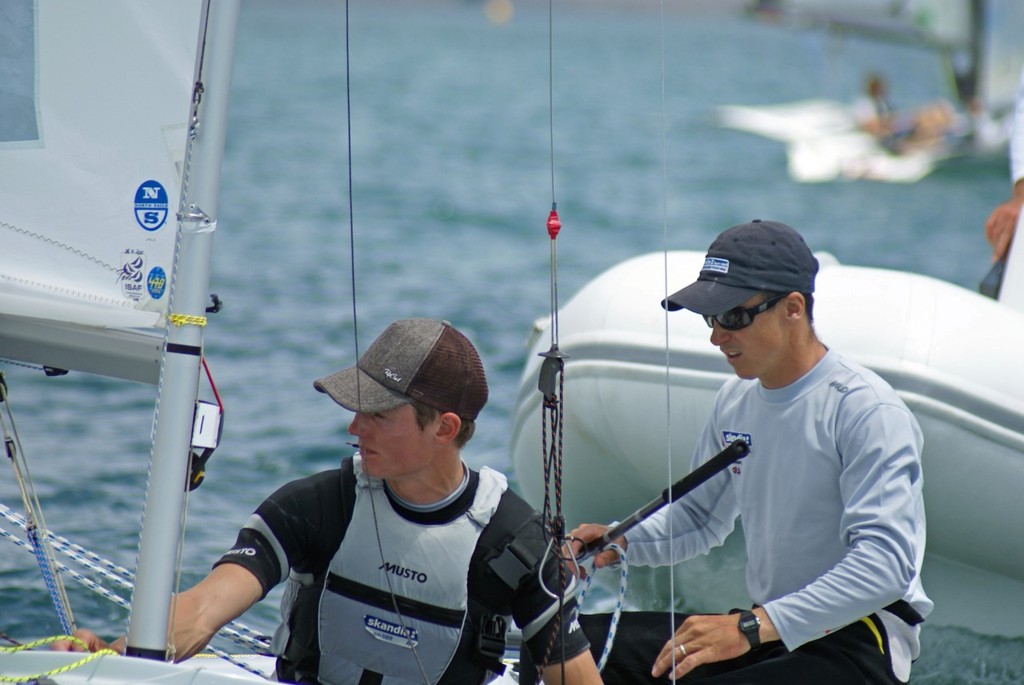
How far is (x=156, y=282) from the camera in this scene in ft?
5.46

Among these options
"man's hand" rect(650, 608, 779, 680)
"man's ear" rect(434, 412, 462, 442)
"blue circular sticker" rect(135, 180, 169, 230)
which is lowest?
"man's hand" rect(650, 608, 779, 680)

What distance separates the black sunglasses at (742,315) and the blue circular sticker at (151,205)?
0.70 metres

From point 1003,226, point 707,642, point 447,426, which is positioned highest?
point 1003,226

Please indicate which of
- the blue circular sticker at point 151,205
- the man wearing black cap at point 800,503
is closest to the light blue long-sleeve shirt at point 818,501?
the man wearing black cap at point 800,503

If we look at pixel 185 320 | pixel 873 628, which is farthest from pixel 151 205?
pixel 873 628

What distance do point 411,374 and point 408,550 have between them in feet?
0.70

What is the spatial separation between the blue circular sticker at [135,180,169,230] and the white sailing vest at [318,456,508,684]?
38cm

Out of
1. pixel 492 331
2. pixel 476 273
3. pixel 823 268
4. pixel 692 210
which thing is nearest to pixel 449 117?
pixel 692 210

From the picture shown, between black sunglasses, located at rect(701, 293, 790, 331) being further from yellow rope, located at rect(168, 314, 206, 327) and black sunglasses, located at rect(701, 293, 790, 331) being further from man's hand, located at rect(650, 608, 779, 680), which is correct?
yellow rope, located at rect(168, 314, 206, 327)

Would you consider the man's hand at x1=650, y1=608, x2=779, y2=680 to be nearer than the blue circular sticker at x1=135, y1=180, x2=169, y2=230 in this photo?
No

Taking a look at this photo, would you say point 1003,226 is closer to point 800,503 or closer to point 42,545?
point 800,503

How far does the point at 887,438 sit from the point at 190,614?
89cm

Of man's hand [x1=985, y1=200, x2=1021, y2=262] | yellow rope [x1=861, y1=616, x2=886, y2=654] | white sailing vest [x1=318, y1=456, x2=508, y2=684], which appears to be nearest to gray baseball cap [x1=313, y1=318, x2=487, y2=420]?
white sailing vest [x1=318, y1=456, x2=508, y2=684]

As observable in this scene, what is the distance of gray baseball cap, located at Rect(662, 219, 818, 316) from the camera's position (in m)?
1.86
